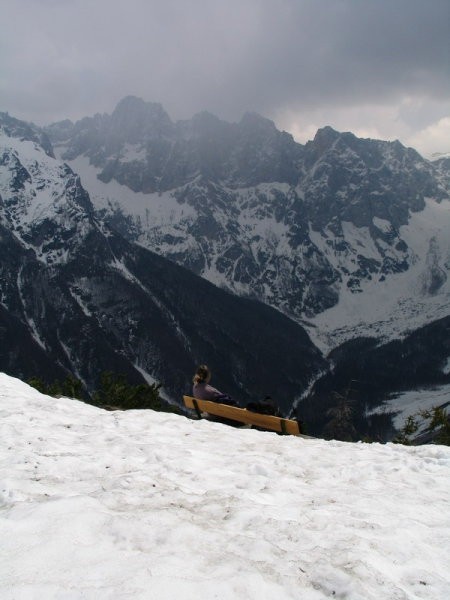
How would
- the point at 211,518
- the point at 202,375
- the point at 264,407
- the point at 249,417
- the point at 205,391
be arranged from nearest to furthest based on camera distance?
the point at 211,518 < the point at 249,417 < the point at 264,407 < the point at 205,391 < the point at 202,375

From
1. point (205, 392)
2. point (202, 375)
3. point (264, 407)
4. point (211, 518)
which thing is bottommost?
point (211, 518)

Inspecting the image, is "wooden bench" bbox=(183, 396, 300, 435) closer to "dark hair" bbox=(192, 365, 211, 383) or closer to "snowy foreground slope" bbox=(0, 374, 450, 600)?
"dark hair" bbox=(192, 365, 211, 383)

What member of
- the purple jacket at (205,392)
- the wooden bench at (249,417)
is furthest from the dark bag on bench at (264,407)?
the purple jacket at (205,392)

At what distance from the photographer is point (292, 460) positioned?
11.8 m

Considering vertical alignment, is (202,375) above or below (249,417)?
above

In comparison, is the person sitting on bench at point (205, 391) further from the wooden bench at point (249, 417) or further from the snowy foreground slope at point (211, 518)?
the snowy foreground slope at point (211, 518)

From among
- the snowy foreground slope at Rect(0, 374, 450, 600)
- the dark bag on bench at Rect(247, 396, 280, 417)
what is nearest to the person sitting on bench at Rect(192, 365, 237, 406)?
the dark bag on bench at Rect(247, 396, 280, 417)

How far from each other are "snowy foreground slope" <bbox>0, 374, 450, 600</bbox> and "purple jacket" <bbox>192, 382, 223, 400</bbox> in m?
4.99

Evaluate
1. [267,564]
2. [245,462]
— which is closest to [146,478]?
[245,462]

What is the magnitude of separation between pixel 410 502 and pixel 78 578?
5862 mm

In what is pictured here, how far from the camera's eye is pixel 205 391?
18.4 metres

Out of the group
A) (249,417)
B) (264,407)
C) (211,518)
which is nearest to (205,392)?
(249,417)

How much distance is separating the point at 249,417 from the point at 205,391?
257cm

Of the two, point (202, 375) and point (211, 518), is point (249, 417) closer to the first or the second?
point (202, 375)
